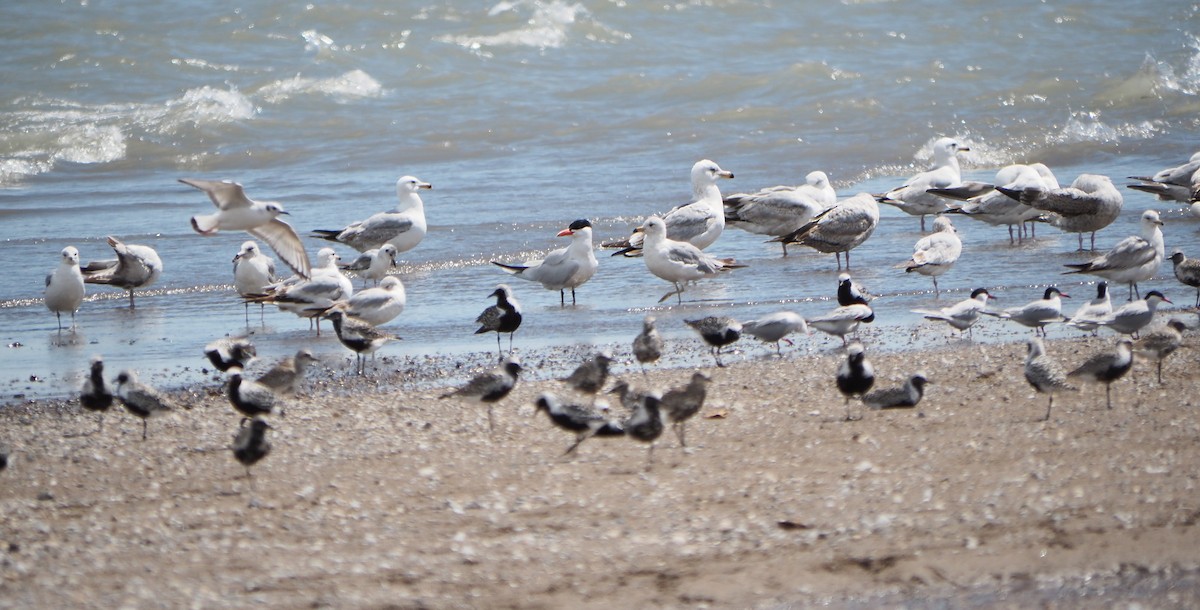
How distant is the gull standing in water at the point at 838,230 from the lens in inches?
500

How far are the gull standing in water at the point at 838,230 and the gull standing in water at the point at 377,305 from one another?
4199mm

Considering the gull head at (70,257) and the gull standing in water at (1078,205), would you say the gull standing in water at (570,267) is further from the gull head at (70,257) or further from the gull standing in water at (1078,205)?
the gull standing in water at (1078,205)

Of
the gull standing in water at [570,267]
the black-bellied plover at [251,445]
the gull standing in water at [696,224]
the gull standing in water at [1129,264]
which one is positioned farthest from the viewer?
the gull standing in water at [696,224]

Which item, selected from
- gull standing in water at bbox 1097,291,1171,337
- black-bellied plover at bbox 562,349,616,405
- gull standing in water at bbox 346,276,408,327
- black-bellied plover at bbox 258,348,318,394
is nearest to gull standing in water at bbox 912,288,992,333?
gull standing in water at bbox 1097,291,1171,337

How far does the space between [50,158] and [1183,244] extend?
15.4m

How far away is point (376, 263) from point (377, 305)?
2317 mm

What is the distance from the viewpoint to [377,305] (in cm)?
1009

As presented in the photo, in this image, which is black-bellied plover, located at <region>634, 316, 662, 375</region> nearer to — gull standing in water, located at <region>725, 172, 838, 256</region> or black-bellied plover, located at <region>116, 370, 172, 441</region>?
black-bellied plover, located at <region>116, 370, 172, 441</region>

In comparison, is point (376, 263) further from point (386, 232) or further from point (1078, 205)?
point (1078, 205)

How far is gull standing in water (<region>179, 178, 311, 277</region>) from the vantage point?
9758 mm

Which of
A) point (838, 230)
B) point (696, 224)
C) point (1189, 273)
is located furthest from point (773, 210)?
point (1189, 273)

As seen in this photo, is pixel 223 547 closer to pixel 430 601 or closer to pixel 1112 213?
Answer: pixel 430 601

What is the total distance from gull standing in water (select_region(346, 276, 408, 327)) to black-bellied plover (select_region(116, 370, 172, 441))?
2.61 meters

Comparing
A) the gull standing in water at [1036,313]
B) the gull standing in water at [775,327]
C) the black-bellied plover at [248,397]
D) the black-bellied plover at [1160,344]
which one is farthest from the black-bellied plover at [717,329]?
the black-bellied plover at [248,397]
